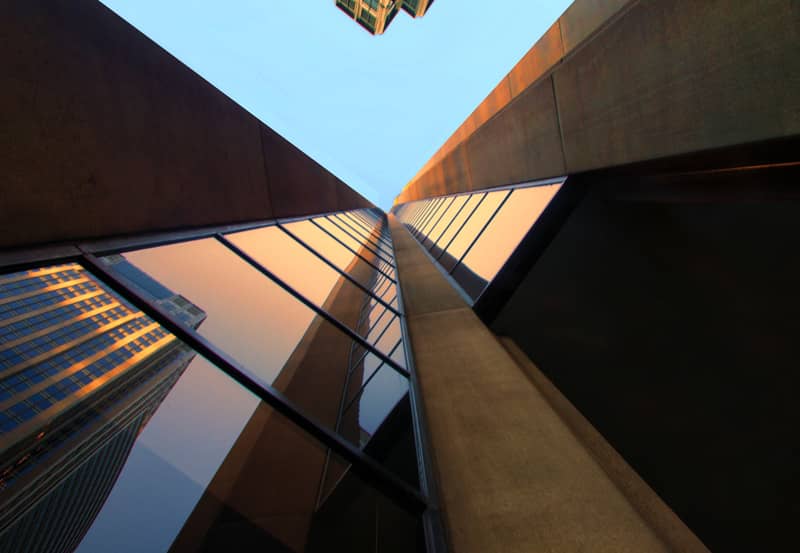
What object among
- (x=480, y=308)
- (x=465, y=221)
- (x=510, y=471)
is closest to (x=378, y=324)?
(x=480, y=308)

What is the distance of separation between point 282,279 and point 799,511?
8943 mm

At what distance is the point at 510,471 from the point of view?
3.23 meters

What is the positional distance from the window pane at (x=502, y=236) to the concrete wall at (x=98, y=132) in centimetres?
413

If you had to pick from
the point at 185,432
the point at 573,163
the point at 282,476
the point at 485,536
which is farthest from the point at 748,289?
the point at 185,432

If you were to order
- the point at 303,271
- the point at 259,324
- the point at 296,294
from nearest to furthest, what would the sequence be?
the point at 259,324
the point at 296,294
the point at 303,271

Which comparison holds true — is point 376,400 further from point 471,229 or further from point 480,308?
point 471,229

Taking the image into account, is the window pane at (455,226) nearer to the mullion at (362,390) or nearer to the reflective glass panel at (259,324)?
the reflective glass panel at (259,324)

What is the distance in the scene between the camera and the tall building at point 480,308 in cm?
273

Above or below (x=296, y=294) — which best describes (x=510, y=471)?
above

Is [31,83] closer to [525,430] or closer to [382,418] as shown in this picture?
[382,418]

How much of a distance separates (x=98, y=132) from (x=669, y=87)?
188 inches

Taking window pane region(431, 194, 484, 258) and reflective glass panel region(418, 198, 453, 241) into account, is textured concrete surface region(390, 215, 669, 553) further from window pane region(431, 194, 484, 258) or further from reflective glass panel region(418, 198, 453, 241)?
reflective glass panel region(418, 198, 453, 241)

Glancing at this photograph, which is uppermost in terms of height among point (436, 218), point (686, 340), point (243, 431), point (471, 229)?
point (686, 340)

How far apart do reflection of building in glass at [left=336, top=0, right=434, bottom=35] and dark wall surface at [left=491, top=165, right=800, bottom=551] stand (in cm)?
7900
